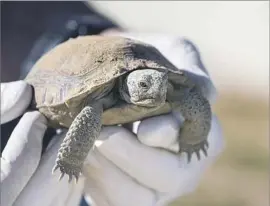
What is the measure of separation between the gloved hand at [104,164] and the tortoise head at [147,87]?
7 centimetres

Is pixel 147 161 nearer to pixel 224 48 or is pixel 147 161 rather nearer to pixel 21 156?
pixel 21 156

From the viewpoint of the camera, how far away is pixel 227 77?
258 centimetres

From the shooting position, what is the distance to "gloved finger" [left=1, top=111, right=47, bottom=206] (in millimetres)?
867

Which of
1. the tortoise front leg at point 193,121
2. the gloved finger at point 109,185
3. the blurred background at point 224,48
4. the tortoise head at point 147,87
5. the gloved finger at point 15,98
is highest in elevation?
the tortoise head at point 147,87

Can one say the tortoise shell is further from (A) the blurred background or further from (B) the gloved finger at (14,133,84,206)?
(A) the blurred background

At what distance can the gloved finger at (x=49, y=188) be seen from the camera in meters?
0.89

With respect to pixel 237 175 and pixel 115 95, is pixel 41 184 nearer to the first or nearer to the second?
pixel 115 95

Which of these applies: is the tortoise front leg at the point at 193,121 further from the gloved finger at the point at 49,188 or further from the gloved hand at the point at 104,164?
the gloved finger at the point at 49,188

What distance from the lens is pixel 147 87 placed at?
0.86 metres

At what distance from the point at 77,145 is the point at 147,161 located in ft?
0.46

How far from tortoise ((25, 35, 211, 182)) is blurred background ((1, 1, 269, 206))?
1.03m

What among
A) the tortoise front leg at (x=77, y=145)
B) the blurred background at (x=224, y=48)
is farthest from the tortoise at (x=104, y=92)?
the blurred background at (x=224, y=48)

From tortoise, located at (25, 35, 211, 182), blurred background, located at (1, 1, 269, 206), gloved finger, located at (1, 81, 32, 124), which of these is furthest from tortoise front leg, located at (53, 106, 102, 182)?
blurred background, located at (1, 1, 269, 206)

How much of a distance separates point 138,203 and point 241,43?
5.60 feet
